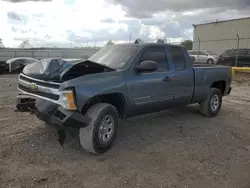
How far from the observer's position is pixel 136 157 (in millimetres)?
4480

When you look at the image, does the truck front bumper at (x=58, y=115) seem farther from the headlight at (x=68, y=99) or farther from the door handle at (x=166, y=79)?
the door handle at (x=166, y=79)

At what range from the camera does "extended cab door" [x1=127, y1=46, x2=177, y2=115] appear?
505cm

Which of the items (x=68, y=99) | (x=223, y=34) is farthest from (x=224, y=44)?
(x=68, y=99)

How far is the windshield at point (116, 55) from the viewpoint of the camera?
5.20 m

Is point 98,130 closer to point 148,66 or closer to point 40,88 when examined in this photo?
point 40,88

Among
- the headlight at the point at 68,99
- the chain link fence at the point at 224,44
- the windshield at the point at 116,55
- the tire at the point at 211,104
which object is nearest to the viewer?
the headlight at the point at 68,99

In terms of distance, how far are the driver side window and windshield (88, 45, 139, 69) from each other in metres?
0.24

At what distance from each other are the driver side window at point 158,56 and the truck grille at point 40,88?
6.41 ft

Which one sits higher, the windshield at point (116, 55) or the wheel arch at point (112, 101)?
the windshield at point (116, 55)

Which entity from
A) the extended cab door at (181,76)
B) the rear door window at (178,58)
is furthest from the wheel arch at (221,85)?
the rear door window at (178,58)

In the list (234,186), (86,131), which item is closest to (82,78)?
(86,131)

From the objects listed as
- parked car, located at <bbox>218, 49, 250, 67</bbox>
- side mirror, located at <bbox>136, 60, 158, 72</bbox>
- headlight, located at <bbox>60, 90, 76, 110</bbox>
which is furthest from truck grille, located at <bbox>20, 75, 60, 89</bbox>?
parked car, located at <bbox>218, 49, 250, 67</bbox>

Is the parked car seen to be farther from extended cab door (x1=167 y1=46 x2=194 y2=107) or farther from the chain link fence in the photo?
extended cab door (x1=167 y1=46 x2=194 y2=107)

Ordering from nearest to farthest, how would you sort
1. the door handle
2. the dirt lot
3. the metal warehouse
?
1. the dirt lot
2. the door handle
3. the metal warehouse
